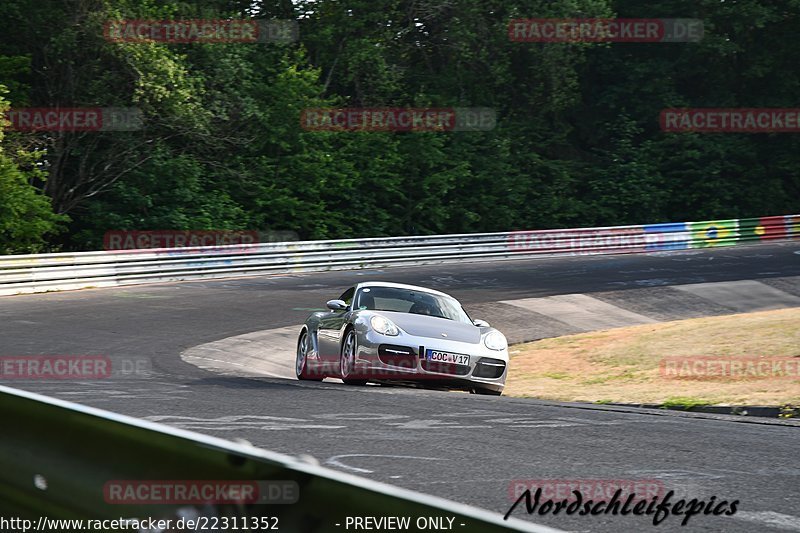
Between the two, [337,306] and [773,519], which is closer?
[773,519]

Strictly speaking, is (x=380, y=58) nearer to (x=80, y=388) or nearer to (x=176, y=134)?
(x=176, y=134)

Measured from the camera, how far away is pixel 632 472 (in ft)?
20.4

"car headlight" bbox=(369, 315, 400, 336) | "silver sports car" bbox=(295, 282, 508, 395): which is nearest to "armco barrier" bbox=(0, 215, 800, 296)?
"silver sports car" bbox=(295, 282, 508, 395)

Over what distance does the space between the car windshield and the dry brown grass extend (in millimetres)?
1685

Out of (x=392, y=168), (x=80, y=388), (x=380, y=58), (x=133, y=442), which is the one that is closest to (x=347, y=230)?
(x=392, y=168)

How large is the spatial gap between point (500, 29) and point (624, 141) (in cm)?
745

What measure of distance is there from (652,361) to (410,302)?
5.40 m

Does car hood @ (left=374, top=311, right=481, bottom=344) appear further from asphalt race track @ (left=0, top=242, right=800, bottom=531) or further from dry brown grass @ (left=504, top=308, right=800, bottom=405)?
dry brown grass @ (left=504, top=308, right=800, bottom=405)

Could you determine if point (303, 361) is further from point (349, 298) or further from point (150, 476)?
point (150, 476)

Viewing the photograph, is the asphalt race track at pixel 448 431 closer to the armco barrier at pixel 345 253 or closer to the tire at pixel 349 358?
the tire at pixel 349 358

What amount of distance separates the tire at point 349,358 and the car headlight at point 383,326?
0.25m

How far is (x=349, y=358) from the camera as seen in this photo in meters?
12.3

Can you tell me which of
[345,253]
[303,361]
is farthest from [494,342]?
[345,253]

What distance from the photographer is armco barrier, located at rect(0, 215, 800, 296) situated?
2498 centimetres
